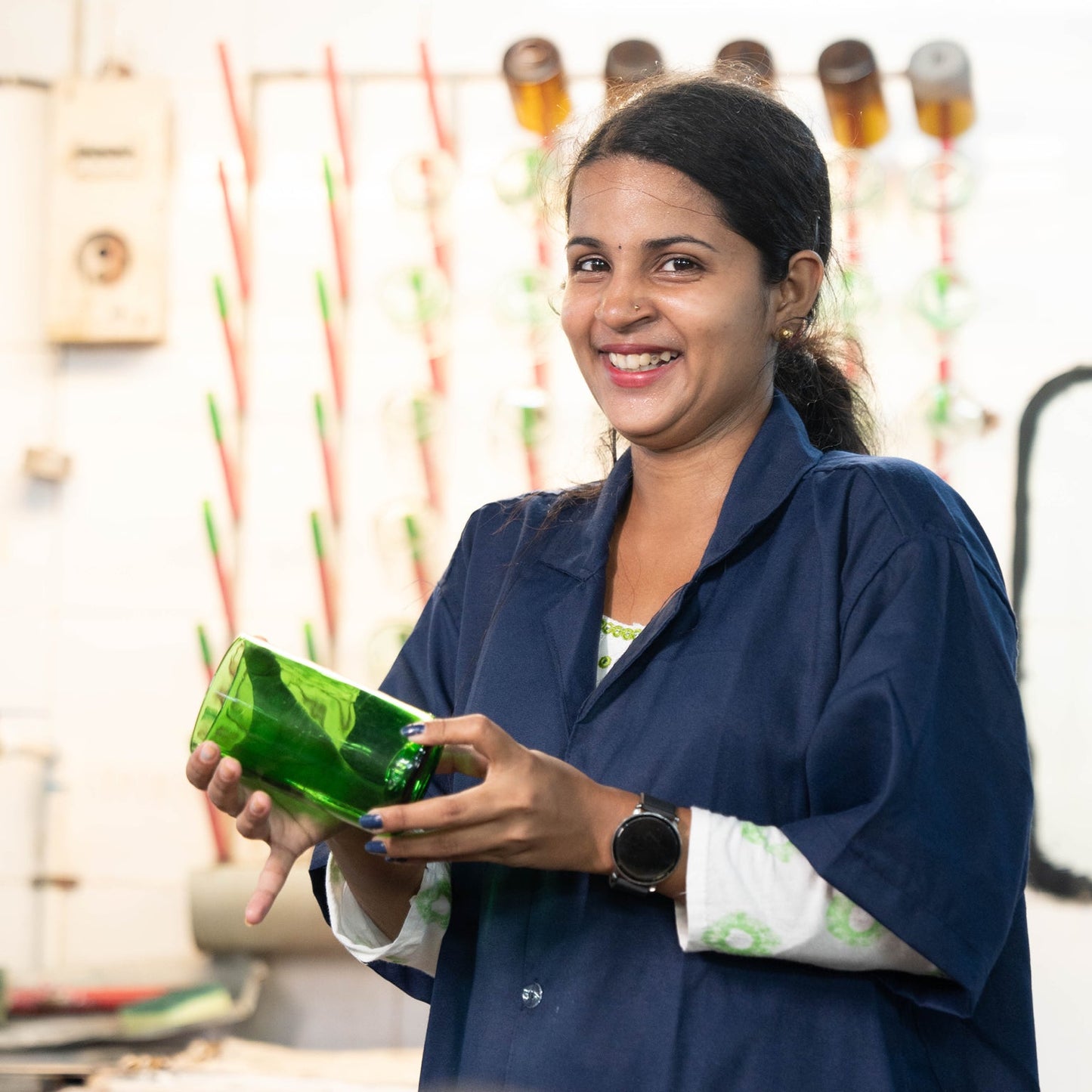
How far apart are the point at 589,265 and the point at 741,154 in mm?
143

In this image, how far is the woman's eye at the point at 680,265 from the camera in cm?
103

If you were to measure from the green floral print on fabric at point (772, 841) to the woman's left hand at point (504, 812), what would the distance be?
0.07 m

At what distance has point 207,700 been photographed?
0.89 metres

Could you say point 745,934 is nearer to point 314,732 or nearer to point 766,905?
point 766,905

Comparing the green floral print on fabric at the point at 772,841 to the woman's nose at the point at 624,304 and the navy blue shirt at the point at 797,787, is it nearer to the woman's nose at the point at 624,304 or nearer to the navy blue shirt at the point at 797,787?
the navy blue shirt at the point at 797,787

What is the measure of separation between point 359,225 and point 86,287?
21.6 inches

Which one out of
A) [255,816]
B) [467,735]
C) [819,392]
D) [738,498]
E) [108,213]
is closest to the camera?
[467,735]

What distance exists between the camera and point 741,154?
1.05m

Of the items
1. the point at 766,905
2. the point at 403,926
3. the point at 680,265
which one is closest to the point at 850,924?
the point at 766,905

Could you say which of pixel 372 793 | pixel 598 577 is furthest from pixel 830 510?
pixel 372 793

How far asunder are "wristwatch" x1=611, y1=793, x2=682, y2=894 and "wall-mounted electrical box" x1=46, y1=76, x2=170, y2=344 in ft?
6.97

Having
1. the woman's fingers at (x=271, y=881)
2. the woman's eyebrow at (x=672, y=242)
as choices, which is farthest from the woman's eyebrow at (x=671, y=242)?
the woman's fingers at (x=271, y=881)

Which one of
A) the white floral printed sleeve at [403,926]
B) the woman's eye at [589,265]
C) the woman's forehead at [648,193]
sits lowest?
the white floral printed sleeve at [403,926]

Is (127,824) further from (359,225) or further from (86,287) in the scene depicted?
(359,225)
